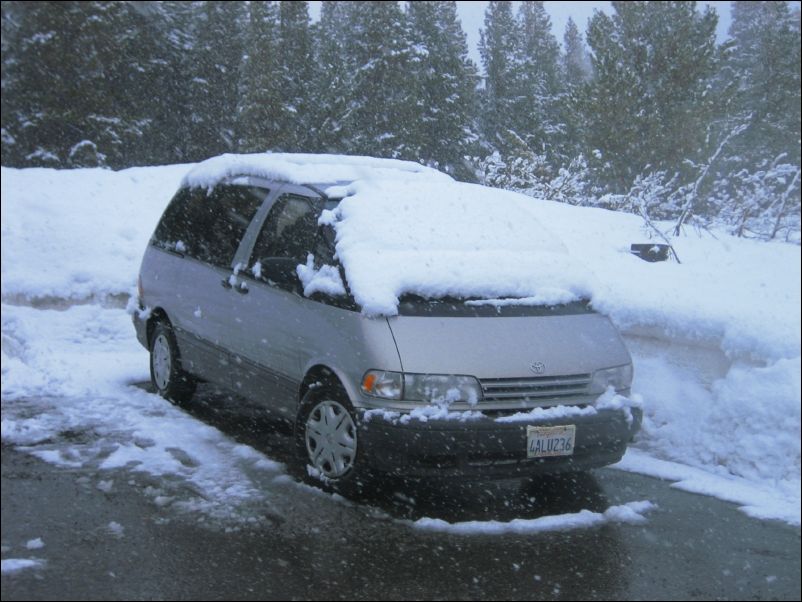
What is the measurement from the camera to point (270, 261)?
5.33 metres

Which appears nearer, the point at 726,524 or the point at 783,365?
the point at 726,524

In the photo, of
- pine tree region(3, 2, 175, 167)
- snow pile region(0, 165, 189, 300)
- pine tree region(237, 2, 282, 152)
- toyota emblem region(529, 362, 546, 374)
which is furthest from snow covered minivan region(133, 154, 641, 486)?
pine tree region(237, 2, 282, 152)

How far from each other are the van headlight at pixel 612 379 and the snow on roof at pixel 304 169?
6.91 feet

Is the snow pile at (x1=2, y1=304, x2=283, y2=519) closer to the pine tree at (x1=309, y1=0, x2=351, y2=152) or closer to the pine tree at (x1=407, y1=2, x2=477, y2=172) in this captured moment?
the pine tree at (x1=407, y1=2, x2=477, y2=172)

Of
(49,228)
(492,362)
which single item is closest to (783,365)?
(492,362)

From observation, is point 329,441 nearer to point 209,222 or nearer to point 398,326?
point 398,326

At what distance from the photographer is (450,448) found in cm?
438

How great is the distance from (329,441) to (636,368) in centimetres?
285

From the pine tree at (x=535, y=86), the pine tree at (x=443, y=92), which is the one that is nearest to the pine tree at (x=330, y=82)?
the pine tree at (x=443, y=92)

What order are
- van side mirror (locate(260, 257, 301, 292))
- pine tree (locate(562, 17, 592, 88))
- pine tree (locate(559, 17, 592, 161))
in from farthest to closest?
pine tree (locate(562, 17, 592, 88)) → pine tree (locate(559, 17, 592, 161)) → van side mirror (locate(260, 257, 301, 292))

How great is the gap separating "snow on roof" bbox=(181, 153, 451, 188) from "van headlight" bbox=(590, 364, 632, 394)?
211 centimetres

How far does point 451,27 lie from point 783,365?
11.0 m

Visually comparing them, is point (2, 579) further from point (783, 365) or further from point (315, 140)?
point (315, 140)

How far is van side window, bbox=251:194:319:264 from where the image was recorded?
5355mm
